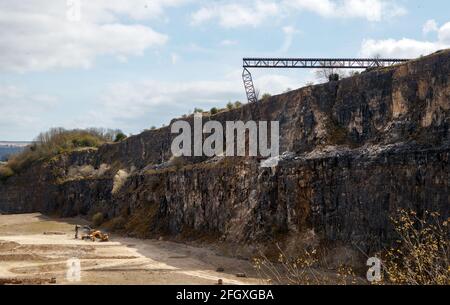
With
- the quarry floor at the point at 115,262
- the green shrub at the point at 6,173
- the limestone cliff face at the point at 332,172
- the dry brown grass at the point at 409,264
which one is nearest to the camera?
the dry brown grass at the point at 409,264

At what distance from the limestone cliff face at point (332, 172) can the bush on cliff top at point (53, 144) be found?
38.6m

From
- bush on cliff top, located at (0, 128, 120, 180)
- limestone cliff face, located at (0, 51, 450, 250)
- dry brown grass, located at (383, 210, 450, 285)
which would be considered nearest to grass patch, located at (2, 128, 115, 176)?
bush on cliff top, located at (0, 128, 120, 180)

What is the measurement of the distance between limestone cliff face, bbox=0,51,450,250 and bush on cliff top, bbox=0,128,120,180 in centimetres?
3855

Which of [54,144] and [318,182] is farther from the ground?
[54,144]

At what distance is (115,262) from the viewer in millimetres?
39125

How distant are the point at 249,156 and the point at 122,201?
24.2 meters

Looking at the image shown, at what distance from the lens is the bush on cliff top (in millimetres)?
94562

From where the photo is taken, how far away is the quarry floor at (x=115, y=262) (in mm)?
32188

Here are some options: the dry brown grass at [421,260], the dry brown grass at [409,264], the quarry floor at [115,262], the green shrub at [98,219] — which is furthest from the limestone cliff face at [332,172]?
the dry brown grass at [421,260]

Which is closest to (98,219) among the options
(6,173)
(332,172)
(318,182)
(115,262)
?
(115,262)

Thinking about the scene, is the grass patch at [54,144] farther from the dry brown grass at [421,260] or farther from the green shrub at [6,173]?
the dry brown grass at [421,260]

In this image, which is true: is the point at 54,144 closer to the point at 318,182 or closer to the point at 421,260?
the point at 318,182

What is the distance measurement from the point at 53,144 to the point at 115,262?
2559 inches
